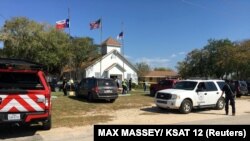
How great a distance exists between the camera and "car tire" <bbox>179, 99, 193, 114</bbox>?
58.5ft

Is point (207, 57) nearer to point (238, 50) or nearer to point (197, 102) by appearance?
point (238, 50)

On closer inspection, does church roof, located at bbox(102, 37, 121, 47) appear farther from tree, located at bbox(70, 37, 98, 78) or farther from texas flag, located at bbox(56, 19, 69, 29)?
texas flag, located at bbox(56, 19, 69, 29)

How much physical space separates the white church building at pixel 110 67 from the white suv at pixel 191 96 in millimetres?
37915

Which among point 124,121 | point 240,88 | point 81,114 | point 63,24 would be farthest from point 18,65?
point 63,24

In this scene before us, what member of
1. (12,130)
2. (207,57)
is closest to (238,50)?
(207,57)

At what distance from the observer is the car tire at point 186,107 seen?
58.5 ft

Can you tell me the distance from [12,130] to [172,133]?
6558 mm

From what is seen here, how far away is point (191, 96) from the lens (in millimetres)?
18422

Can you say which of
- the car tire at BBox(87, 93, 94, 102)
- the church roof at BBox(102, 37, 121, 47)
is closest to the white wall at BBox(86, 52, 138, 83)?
the church roof at BBox(102, 37, 121, 47)

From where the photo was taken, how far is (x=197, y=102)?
18625 millimetres

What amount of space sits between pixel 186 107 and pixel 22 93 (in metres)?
9.87

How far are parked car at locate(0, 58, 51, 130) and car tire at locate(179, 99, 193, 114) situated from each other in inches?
334

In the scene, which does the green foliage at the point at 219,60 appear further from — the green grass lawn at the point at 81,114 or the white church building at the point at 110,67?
the green grass lawn at the point at 81,114

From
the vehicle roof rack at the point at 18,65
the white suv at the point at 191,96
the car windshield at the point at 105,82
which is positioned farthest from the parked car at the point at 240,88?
the vehicle roof rack at the point at 18,65
